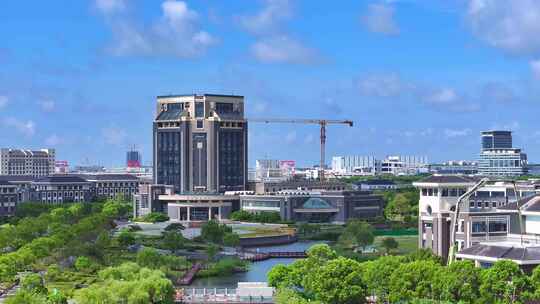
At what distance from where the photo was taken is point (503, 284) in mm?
39125

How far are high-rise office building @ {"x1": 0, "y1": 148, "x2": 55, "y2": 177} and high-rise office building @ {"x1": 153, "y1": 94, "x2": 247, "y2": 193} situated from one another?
7174cm

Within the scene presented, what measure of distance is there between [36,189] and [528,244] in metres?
91.1

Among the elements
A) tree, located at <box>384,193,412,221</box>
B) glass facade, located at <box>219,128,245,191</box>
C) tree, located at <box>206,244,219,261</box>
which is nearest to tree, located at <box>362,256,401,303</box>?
tree, located at <box>206,244,219,261</box>

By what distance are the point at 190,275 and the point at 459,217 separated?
18515 mm

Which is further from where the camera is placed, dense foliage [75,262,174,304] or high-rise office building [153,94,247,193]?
high-rise office building [153,94,247,193]

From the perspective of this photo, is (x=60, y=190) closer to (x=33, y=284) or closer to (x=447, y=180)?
(x=447, y=180)

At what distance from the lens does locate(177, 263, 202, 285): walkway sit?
190 feet

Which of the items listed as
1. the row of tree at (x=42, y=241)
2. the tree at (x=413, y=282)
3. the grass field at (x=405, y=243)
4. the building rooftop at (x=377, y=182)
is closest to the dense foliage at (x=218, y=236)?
the row of tree at (x=42, y=241)

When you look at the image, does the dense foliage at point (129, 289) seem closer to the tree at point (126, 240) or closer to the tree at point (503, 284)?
the tree at point (503, 284)

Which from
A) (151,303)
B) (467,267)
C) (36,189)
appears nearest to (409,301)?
(467,267)

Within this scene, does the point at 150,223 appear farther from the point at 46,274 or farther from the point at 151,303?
the point at 151,303

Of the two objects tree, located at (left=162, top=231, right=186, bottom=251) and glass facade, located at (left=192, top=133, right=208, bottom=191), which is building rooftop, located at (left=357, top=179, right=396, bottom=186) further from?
tree, located at (left=162, top=231, right=186, bottom=251)

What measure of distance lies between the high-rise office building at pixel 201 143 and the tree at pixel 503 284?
253ft

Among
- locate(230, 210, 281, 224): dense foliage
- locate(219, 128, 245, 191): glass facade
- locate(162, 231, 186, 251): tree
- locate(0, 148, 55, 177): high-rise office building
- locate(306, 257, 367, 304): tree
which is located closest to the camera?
locate(306, 257, 367, 304): tree
